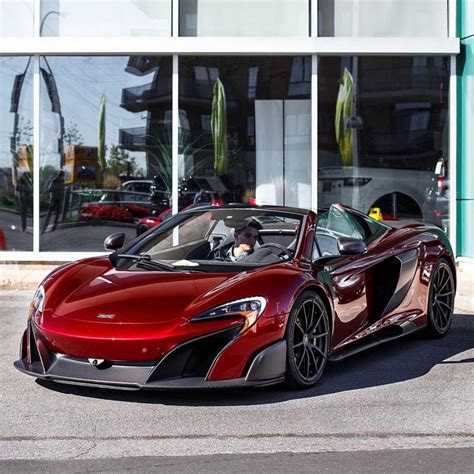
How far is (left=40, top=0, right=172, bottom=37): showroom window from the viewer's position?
12.8 meters

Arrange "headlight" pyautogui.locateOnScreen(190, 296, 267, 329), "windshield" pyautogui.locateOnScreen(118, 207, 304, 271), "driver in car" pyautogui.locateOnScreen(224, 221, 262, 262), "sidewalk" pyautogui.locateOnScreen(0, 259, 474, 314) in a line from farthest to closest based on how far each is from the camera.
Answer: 1. "sidewalk" pyautogui.locateOnScreen(0, 259, 474, 314)
2. "driver in car" pyautogui.locateOnScreen(224, 221, 262, 262)
3. "windshield" pyautogui.locateOnScreen(118, 207, 304, 271)
4. "headlight" pyautogui.locateOnScreen(190, 296, 267, 329)

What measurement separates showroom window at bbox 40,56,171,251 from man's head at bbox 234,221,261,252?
5.73 meters

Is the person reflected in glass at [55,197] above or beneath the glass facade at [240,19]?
beneath

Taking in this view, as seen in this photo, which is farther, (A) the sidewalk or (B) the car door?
(A) the sidewalk

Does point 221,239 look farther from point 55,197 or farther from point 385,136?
point 385,136

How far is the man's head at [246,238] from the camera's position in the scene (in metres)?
7.09

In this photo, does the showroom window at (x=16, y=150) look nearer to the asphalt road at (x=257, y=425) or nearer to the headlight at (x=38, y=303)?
the asphalt road at (x=257, y=425)

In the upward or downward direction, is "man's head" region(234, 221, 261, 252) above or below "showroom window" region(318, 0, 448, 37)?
below

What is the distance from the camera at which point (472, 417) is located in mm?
5734

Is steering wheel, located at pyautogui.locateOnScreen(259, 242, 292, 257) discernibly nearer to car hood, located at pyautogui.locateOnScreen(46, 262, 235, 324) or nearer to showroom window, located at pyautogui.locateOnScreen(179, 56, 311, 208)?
car hood, located at pyautogui.locateOnScreen(46, 262, 235, 324)

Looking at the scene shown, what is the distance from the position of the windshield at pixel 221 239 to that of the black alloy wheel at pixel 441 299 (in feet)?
5.40

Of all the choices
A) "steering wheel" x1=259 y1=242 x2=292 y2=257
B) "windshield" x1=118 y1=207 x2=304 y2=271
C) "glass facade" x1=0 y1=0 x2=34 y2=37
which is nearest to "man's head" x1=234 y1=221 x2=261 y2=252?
"windshield" x1=118 y1=207 x2=304 y2=271

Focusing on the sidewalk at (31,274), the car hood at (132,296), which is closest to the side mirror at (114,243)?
the car hood at (132,296)

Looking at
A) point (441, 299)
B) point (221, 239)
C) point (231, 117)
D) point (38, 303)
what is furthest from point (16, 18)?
point (38, 303)
